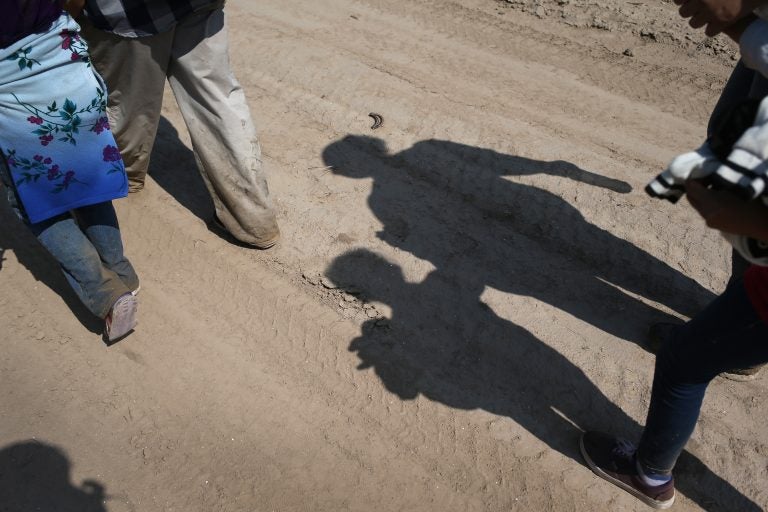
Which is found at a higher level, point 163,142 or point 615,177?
point 615,177

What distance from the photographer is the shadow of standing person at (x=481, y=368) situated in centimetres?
267

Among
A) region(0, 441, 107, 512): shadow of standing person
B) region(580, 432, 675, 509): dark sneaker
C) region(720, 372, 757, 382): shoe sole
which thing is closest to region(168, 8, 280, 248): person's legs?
region(0, 441, 107, 512): shadow of standing person

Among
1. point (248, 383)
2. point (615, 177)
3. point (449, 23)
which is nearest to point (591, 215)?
point (615, 177)

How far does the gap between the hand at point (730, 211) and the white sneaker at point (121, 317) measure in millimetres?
2220

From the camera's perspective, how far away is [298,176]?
12.4ft

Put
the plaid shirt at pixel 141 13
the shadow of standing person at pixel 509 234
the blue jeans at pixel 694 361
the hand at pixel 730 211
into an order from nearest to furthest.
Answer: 1. the hand at pixel 730 211
2. the blue jeans at pixel 694 361
3. the plaid shirt at pixel 141 13
4. the shadow of standing person at pixel 509 234

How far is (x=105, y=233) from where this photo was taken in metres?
2.87

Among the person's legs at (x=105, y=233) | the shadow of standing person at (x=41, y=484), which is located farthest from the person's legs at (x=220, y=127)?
the shadow of standing person at (x=41, y=484)

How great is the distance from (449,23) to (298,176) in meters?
2.21

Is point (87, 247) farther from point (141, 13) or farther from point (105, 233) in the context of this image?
point (141, 13)

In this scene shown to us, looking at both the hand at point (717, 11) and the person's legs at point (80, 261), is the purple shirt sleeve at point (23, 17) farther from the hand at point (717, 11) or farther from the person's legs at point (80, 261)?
the hand at point (717, 11)

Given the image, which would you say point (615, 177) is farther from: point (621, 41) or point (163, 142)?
point (163, 142)

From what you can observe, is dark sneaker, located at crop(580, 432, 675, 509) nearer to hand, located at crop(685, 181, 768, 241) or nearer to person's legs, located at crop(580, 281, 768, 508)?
person's legs, located at crop(580, 281, 768, 508)

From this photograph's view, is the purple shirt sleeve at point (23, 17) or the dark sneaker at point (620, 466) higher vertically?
the purple shirt sleeve at point (23, 17)
